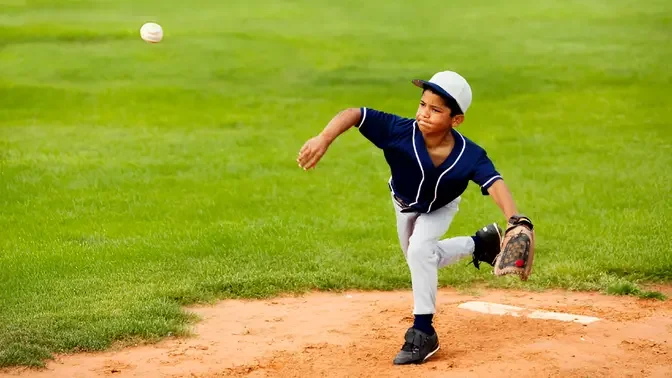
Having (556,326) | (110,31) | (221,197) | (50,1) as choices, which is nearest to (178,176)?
(221,197)

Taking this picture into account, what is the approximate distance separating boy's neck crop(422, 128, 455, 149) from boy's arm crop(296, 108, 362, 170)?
43 centimetres

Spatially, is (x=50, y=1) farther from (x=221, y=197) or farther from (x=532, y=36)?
(x=221, y=197)

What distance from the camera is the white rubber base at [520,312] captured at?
704 cm

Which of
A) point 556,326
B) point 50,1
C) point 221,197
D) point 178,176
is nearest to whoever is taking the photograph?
point 556,326

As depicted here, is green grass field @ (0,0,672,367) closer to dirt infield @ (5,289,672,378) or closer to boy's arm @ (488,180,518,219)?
dirt infield @ (5,289,672,378)

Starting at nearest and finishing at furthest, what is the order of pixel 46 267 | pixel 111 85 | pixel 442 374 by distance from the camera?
pixel 442 374 → pixel 46 267 → pixel 111 85

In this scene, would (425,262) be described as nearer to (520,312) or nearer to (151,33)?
(520,312)

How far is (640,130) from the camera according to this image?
1549cm

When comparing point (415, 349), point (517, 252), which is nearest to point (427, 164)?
point (517, 252)

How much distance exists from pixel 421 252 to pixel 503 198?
65 cm

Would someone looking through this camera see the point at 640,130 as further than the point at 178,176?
Yes

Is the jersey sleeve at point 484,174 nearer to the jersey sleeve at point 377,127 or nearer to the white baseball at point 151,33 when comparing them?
the jersey sleeve at point 377,127

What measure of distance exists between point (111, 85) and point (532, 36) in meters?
9.91

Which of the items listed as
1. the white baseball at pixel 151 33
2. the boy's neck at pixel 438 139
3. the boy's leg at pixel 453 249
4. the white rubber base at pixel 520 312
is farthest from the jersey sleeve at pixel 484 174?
the white baseball at pixel 151 33
